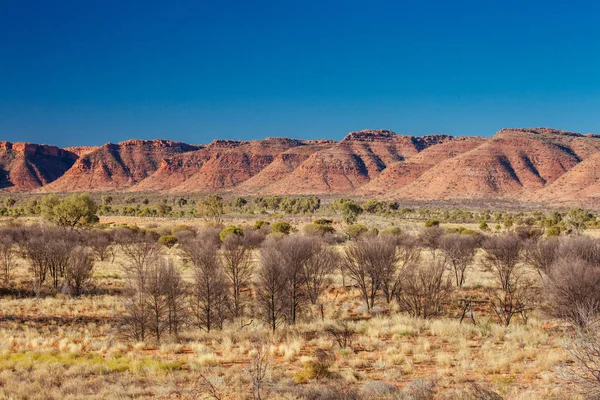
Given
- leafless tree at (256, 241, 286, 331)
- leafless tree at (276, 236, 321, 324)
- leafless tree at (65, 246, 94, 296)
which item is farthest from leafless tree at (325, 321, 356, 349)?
leafless tree at (65, 246, 94, 296)

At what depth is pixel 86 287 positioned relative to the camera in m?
25.5

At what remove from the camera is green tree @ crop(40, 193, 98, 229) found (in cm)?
4788

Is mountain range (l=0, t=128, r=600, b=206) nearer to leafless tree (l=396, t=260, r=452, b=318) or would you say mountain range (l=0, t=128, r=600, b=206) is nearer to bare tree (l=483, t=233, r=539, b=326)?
bare tree (l=483, t=233, r=539, b=326)

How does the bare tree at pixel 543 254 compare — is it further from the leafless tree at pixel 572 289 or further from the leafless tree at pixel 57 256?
the leafless tree at pixel 57 256

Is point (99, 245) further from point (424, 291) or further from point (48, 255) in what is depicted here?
point (424, 291)

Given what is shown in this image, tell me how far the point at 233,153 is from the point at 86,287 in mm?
168426

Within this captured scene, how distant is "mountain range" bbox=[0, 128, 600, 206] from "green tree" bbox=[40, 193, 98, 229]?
93.7 m

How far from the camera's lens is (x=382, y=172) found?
157m

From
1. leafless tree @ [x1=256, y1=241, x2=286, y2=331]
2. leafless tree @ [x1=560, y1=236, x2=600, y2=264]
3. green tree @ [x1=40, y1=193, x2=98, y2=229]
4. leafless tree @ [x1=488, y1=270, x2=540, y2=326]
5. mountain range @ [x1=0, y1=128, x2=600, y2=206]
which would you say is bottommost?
leafless tree @ [x1=488, y1=270, x2=540, y2=326]

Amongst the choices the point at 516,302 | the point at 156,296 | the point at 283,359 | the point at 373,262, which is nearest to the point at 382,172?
the point at 373,262

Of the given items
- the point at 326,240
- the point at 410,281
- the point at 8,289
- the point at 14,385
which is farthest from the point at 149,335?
the point at 326,240

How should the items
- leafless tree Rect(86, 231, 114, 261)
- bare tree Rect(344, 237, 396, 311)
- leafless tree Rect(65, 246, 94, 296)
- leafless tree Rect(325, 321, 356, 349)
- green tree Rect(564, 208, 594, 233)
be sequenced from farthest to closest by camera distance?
1. green tree Rect(564, 208, 594, 233)
2. leafless tree Rect(86, 231, 114, 261)
3. leafless tree Rect(65, 246, 94, 296)
4. bare tree Rect(344, 237, 396, 311)
5. leafless tree Rect(325, 321, 356, 349)

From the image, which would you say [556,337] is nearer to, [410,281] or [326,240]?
[410,281]

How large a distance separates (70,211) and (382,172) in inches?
4840
